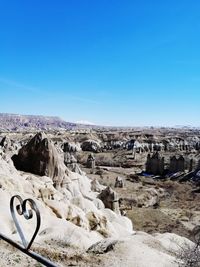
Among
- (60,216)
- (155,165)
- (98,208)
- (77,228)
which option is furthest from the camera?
(155,165)

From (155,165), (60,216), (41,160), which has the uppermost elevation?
(41,160)

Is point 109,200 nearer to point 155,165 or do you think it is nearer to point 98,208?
point 98,208

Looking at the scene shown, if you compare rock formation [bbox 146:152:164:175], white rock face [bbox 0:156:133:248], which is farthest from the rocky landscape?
rock formation [bbox 146:152:164:175]

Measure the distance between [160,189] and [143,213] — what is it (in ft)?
54.2

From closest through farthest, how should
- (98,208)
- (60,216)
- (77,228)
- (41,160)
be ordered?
(77,228) → (60,216) → (98,208) → (41,160)

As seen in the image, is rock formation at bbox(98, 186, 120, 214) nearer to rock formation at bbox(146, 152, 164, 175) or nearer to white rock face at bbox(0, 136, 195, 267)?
white rock face at bbox(0, 136, 195, 267)

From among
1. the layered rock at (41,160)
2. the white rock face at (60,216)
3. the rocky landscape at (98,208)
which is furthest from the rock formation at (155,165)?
the white rock face at (60,216)

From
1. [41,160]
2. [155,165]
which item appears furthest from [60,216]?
[155,165]

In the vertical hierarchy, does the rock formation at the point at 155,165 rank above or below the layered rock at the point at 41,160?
below

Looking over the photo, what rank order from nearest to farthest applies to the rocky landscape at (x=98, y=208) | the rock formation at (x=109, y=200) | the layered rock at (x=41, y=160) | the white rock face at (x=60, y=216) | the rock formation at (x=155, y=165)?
1. the rocky landscape at (x=98, y=208)
2. the white rock face at (x=60, y=216)
3. the layered rock at (x=41, y=160)
4. the rock formation at (x=109, y=200)
5. the rock formation at (x=155, y=165)

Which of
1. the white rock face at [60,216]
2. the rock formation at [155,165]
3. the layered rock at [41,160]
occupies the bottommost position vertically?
the rock formation at [155,165]

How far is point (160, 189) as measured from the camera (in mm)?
50688

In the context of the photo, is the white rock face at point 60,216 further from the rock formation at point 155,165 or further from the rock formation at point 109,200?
the rock formation at point 155,165

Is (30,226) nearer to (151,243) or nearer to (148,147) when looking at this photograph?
(151,243)
